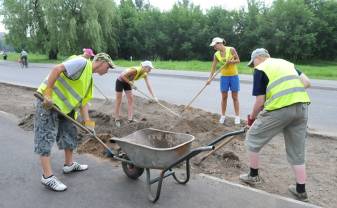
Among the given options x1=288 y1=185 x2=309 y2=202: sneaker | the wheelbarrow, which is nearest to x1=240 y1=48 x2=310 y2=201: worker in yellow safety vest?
x1=288 y1=185 x2=309 y2=202: sneaker

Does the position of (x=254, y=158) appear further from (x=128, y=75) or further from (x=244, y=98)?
(x=244, y=98)

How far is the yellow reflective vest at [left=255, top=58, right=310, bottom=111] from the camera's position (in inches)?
170

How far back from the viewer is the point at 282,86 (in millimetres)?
4320

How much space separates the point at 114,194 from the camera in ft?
15.2

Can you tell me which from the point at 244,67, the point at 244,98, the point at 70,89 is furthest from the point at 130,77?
the point at 244,67

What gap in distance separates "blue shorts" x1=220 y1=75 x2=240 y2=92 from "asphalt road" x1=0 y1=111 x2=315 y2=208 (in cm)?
320

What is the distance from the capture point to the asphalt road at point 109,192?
436 cm

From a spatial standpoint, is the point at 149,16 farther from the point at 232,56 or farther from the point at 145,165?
the point at 145,165

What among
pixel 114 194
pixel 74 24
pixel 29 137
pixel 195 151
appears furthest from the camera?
pixel 74 24

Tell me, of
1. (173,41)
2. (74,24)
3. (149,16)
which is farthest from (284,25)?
(74,24)

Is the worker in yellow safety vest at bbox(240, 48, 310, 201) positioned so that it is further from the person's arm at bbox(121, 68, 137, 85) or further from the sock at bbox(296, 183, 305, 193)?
the person's arm at bbox(121, 68, 137, 85)

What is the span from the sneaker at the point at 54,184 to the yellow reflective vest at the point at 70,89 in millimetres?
818

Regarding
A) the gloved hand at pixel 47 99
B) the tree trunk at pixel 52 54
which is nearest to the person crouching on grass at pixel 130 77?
the gloved hand at pixel 47 99

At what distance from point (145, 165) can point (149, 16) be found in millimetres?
46859
